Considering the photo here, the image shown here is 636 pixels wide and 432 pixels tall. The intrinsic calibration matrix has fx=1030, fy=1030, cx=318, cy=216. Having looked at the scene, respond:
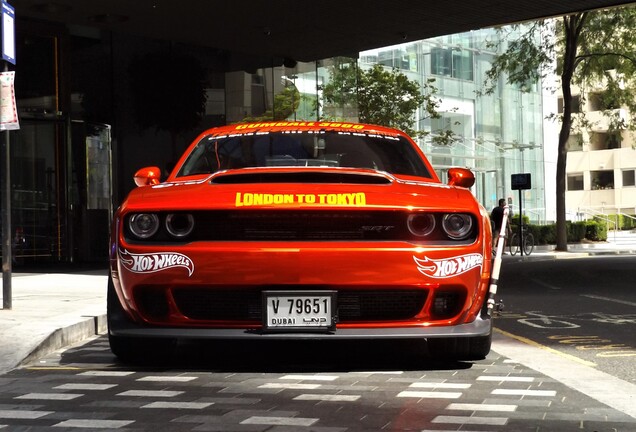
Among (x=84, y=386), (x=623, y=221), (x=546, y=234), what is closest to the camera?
(x=84, y=386)

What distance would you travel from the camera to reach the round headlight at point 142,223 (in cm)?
603

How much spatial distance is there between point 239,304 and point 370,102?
3110cm

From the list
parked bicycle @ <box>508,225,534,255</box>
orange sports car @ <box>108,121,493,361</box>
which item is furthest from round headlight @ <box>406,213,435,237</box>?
parked bicycle @ <box>508,225,534,255</box>

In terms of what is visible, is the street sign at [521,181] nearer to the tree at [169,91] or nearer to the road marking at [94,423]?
the tree at [169,91]

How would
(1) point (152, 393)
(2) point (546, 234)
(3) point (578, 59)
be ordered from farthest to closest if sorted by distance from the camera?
(2) point (546, 234) → (3) point (578, 59) → (1) point (152, 393)

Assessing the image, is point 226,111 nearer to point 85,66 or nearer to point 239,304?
point 85,66

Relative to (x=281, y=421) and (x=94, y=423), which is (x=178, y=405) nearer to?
(x=94, y=423)

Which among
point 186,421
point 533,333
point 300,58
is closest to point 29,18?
point 300,58

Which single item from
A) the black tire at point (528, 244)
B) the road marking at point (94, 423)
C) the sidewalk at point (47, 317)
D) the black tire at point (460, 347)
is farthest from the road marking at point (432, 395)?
the black tire at point (528, 244)

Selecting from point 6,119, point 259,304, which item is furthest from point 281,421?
point 6,119

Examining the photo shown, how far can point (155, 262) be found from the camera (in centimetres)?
587

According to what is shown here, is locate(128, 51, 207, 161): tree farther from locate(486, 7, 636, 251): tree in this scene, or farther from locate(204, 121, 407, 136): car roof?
locate(204, 121, 407, 136): car roof

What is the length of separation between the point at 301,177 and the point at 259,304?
0.83m

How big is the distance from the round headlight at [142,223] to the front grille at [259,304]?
378 mm
